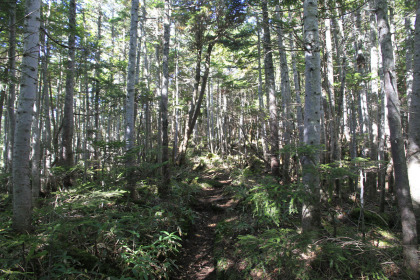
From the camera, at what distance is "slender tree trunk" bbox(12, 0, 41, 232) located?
366cm

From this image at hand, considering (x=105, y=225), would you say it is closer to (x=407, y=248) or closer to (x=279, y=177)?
(x=407, y=248)

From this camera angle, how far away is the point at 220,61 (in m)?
19.5

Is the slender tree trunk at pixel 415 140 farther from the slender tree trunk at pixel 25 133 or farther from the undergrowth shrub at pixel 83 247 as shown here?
the slender tree trunk at pixel 25 133

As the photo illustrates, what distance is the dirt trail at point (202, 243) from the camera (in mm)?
4728

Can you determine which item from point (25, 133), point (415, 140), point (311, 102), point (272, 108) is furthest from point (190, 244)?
point (272, 108)

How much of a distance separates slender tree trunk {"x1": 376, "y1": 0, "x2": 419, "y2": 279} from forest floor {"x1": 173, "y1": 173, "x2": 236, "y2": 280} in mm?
3362

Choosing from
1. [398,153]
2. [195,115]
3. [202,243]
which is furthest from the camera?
[195,115]

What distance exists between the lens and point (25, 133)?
379 centimetres

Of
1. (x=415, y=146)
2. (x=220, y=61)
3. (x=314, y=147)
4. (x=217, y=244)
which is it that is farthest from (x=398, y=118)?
(x=220, y=61)

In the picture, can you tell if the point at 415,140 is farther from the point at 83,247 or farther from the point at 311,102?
the point at 83,247

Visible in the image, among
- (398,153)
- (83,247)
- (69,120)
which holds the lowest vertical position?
(83,247)

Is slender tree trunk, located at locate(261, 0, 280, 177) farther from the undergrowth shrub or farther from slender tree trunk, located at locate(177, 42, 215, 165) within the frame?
the undergrowth shrub

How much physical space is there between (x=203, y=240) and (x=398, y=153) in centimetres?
501

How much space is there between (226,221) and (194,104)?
8.16 meters
